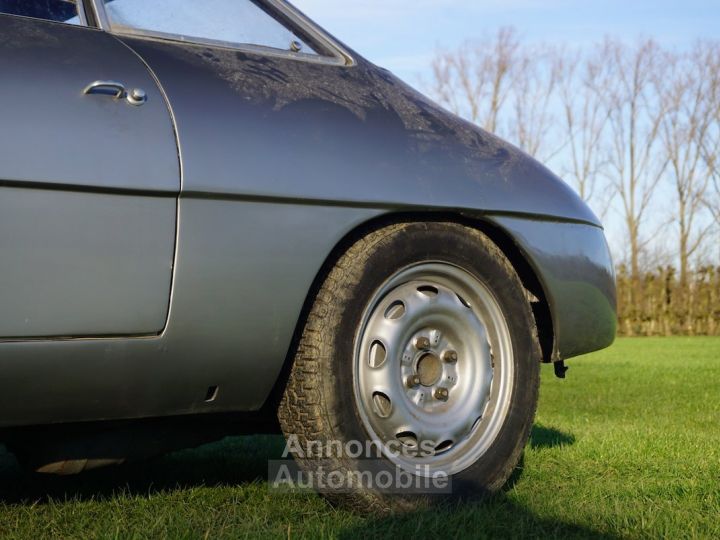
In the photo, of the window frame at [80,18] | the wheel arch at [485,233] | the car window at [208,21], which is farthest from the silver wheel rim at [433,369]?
the window frame at [80,18]

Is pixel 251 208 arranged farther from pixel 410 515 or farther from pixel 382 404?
pixel 410 515

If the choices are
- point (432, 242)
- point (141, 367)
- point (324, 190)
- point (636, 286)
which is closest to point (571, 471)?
point (432, 242)

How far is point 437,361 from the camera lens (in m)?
2.74

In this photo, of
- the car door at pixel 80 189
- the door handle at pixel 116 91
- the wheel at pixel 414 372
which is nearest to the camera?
the car door at pixel 80 189

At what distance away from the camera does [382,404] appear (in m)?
2.61

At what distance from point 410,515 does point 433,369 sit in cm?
46

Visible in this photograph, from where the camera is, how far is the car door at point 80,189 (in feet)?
6.56

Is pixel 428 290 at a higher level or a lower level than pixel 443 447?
higher

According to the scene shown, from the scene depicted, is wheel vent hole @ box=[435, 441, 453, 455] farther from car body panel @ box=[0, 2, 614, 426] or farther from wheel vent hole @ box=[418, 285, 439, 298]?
car body panel @ box=[0, 2, 614, 426]

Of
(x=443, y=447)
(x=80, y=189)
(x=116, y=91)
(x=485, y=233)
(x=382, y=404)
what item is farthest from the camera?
(x=485, y=233)

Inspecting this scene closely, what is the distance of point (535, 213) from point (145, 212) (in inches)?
51.4

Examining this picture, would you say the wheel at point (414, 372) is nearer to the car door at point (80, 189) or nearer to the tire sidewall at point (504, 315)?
the tire sidewall at point (504, 315)

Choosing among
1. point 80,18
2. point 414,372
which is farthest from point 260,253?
point 80,18

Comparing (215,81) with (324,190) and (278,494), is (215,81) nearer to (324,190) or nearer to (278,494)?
(324,190)
